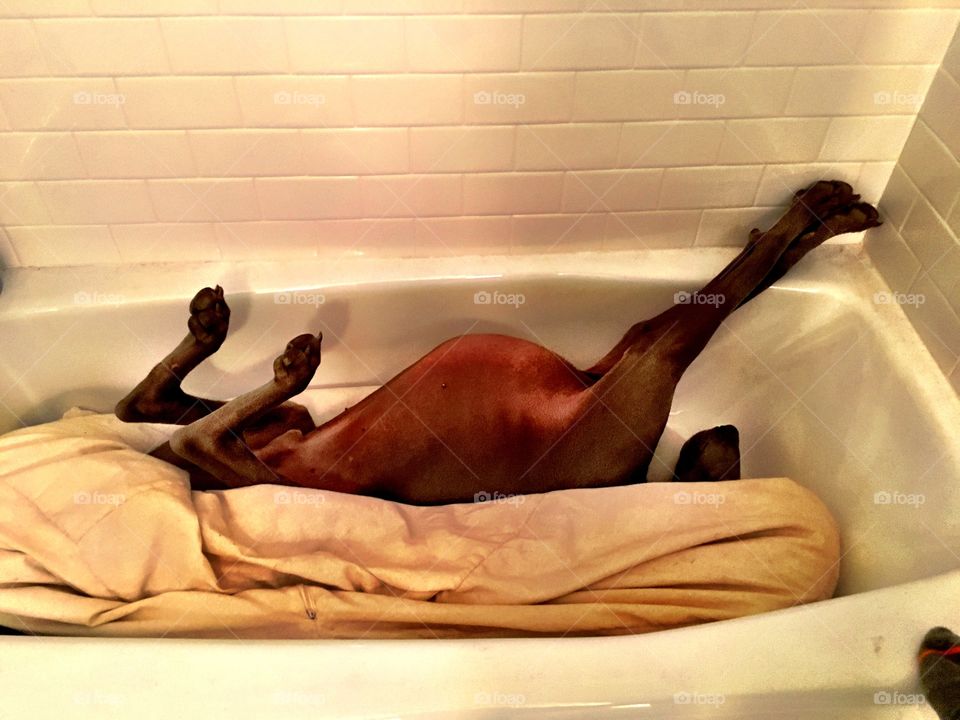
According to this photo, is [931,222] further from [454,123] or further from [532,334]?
[454,123]

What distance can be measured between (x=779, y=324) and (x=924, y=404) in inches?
12.5

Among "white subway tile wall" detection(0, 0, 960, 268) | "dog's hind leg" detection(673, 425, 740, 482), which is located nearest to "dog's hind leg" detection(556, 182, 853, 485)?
"dog's hind leg" detection(673, 425, 740, 482)

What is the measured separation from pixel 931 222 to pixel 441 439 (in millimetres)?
964

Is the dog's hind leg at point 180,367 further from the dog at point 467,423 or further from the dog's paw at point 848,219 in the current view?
the dog's paw at point 848,219

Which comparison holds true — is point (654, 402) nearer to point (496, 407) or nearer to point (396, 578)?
point (496, 407)

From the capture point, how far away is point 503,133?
1.36 metres

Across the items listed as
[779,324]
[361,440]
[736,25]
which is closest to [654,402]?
[779,324]

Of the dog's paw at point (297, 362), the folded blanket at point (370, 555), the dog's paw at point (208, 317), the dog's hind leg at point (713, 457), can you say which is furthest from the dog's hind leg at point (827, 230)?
the dog's paw at point (208, 317)

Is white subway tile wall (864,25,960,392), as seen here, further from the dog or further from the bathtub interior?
the dog

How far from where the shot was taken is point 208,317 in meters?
1.35

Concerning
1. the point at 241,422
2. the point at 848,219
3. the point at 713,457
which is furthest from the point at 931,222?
the point at 241,422

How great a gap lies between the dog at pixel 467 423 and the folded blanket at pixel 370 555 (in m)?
0.05

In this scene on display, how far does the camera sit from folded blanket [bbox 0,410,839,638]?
1.16m

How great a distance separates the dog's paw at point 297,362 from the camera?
126cm
